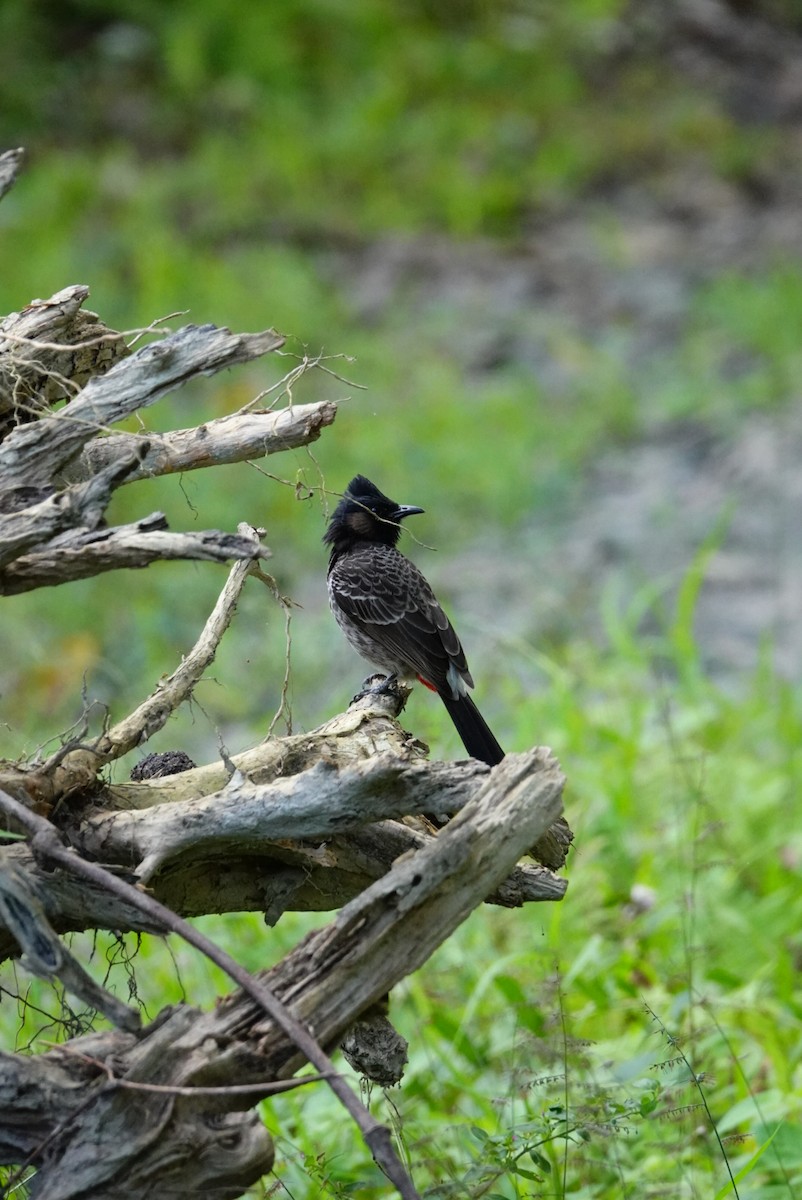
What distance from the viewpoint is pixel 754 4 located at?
15.7 metres

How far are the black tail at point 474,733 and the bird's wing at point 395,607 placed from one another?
0.28m

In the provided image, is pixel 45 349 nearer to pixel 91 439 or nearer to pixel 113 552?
pixel 91 439

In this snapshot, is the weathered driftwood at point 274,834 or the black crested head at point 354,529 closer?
the weathered driftwood at point 274,834

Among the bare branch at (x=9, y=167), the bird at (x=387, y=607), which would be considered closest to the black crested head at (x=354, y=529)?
the bird at (x=387, y=607)

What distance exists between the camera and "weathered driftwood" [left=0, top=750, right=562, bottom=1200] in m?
2.16

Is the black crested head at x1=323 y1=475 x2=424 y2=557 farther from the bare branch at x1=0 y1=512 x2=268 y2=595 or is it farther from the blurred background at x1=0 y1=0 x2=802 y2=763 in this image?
the bare branch at x1=0 y1=512 x2=268 y2=595

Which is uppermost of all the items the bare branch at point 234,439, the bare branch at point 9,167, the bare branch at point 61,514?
the bare branch at point 9,167

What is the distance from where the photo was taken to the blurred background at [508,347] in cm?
599

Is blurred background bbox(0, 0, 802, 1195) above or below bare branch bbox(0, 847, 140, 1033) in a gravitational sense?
below

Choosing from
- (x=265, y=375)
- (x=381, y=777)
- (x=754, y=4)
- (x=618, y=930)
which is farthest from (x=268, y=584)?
(x=754, y=4)

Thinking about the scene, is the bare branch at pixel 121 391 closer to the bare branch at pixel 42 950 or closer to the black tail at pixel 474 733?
the bare branch at pixel 42 950

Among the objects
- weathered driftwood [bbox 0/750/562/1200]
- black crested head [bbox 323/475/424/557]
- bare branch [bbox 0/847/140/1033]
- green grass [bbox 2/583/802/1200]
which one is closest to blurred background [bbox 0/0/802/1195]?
green grass [bbox 2/583/802/1200]

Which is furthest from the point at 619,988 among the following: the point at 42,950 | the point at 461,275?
the point at 461,275

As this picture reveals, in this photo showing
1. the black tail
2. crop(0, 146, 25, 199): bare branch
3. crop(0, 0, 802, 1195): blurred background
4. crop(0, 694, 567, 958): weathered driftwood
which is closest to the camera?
crop(0, 694, 567, 958): weathered driftwood
